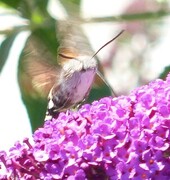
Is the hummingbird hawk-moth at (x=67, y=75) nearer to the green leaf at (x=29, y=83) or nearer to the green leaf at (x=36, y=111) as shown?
the green leaf at (x=29, y=83)

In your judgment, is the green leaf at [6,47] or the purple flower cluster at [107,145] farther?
the green leaf at [6,47]

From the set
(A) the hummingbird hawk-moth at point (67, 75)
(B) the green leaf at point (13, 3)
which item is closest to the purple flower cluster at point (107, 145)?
(A) the hummingbird hawk-moth at point (67, 75)

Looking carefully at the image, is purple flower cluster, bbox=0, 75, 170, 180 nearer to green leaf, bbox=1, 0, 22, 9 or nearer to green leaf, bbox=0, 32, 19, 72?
green leaf, bbox=0, 32, 19, 72

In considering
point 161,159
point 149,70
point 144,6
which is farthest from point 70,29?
point 149,70

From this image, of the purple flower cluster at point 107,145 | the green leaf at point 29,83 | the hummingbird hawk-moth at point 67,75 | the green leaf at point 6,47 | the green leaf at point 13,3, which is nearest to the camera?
the purple flower cluster at point 107,145

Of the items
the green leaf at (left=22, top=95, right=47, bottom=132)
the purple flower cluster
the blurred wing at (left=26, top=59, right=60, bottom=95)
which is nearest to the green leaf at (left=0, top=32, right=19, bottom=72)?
the green leaf at (left=22, top=95, right=47, bottom=132)

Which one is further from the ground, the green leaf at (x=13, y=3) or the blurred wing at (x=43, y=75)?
the green leaf at (x=13, y=3)
